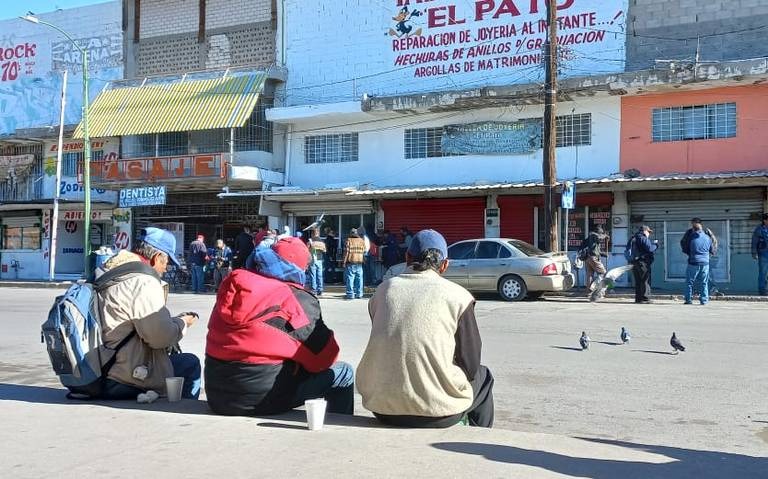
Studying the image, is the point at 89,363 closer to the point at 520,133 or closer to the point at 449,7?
the point at 520,133

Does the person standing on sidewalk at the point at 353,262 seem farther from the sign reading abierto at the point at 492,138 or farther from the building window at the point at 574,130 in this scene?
the building window at the point at 574,130

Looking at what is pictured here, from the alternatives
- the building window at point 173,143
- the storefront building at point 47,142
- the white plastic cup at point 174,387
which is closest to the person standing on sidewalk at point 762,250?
the white plastic cup at point 174,387

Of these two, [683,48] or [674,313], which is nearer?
[674,313]

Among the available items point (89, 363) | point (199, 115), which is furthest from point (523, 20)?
point (89, 363)

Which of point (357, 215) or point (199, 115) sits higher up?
point (199, 115)

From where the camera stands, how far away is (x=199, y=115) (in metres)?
25.3

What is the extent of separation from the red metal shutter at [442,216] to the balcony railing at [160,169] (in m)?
5.86

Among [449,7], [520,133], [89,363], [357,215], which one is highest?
[449,7]

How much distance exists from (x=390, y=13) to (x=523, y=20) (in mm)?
4605

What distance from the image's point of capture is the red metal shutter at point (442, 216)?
→ 2308 centimetres

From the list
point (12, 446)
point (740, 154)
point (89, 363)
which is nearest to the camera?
point (12, 446)

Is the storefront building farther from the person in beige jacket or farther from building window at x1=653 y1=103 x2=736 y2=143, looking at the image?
the person in beige jacket

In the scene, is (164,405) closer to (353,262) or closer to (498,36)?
(353,262)

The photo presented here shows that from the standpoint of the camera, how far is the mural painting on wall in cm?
2978
